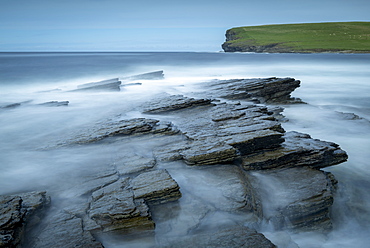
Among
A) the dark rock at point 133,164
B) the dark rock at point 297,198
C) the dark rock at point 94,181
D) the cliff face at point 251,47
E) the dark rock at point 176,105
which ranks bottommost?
the dark rock at point 297,198

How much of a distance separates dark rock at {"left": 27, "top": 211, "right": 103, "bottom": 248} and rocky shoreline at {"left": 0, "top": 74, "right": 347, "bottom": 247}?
0.02 metres

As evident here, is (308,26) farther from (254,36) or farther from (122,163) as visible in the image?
(122,163)

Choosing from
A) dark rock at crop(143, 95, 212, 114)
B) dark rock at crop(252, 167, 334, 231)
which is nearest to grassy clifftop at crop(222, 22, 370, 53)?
dark rock at crop(143, 95, 212, 114)

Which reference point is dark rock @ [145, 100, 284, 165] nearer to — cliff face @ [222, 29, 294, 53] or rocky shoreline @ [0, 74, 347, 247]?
rocky shoreline @ [0, 74, 347, 247]

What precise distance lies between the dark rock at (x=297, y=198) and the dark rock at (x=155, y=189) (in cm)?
248

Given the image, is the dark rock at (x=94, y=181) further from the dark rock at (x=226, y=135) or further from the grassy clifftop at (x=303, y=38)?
the grassy clifftop at (x=303, y=38)

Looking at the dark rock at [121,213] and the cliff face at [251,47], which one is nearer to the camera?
the dark rock at [121,213]

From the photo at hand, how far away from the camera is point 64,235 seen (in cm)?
582

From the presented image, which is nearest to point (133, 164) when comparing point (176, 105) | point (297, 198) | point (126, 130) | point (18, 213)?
point (126, 130)

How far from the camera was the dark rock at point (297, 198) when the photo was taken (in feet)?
24.3

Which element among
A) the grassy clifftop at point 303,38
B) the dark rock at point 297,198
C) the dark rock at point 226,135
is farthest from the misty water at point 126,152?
the grassy clifftop at point 303,38

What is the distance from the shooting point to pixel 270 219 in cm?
735

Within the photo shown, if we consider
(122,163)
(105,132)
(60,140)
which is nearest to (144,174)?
(122,163)

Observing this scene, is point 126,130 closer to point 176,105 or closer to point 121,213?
point 176,105
